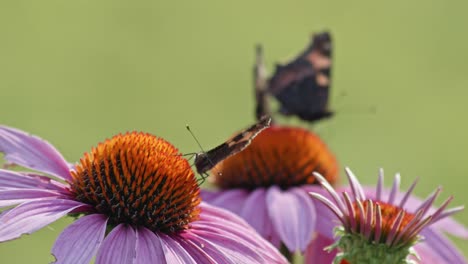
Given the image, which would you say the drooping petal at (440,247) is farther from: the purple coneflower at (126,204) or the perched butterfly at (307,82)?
the perched butterfly at (307,82)

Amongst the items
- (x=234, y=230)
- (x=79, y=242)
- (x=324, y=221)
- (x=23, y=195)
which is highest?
(x=23, y=195)


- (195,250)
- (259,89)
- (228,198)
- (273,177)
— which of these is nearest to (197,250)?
(195,250)

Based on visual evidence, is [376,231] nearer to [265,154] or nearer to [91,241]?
[91,241]

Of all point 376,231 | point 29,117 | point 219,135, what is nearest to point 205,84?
point 219,135

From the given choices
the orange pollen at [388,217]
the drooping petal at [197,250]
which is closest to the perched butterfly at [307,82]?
the orange pollen at [388,217]

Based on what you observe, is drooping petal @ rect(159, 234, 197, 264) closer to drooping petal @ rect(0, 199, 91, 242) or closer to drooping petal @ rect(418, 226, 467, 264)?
drooping petal @ rect(0, 199, 91, 242)

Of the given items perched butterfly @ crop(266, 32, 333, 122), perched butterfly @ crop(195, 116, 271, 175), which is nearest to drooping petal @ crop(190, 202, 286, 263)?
perched butterfly @ crop(195, 116, 271, 175)

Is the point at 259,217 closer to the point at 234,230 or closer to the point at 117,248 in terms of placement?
the point at 234,230
